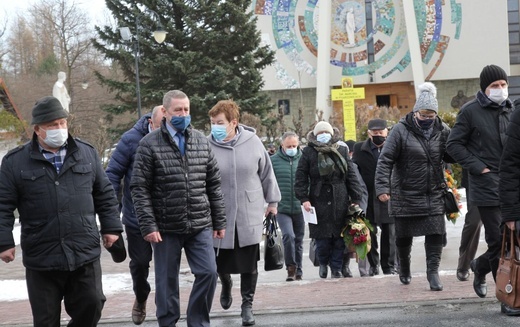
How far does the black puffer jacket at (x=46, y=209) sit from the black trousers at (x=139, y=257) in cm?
185

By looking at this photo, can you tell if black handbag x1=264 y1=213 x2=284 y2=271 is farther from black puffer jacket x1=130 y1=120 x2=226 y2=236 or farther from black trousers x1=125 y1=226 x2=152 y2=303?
black puffer jacket x1=130 y1=120 x2=226 y2=236

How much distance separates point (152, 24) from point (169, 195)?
2814 cm

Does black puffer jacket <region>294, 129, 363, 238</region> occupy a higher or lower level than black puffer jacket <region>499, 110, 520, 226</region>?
lower

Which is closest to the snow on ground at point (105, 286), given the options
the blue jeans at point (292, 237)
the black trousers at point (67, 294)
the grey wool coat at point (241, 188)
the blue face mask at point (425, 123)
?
the blue jeans at point (292, 237)

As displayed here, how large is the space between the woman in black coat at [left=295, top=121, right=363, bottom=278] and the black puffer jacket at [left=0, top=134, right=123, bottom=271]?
4.46 metres

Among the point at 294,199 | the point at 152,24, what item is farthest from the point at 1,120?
the point at 294,199

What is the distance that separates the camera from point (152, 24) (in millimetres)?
33812

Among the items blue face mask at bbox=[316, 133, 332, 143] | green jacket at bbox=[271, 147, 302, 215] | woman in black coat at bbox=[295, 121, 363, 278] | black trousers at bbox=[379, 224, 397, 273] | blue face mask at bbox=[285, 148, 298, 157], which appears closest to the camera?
woman in black coat at bbox=[295, 121, 363, 278]

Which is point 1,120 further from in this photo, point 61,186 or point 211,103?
point 61,186

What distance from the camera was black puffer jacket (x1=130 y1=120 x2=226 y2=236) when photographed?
6523 mm

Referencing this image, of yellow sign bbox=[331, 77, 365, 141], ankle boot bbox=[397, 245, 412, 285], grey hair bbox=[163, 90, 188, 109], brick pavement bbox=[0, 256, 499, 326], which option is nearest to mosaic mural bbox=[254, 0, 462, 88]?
yellow sign bbox=[331, 77, 365, 141]

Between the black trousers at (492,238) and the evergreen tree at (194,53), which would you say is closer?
the black trousers at (492,238)

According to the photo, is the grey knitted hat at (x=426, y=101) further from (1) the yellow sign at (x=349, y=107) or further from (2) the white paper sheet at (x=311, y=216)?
(1) the yellow sign at (x=349, y=107)

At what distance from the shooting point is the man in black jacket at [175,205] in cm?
653
